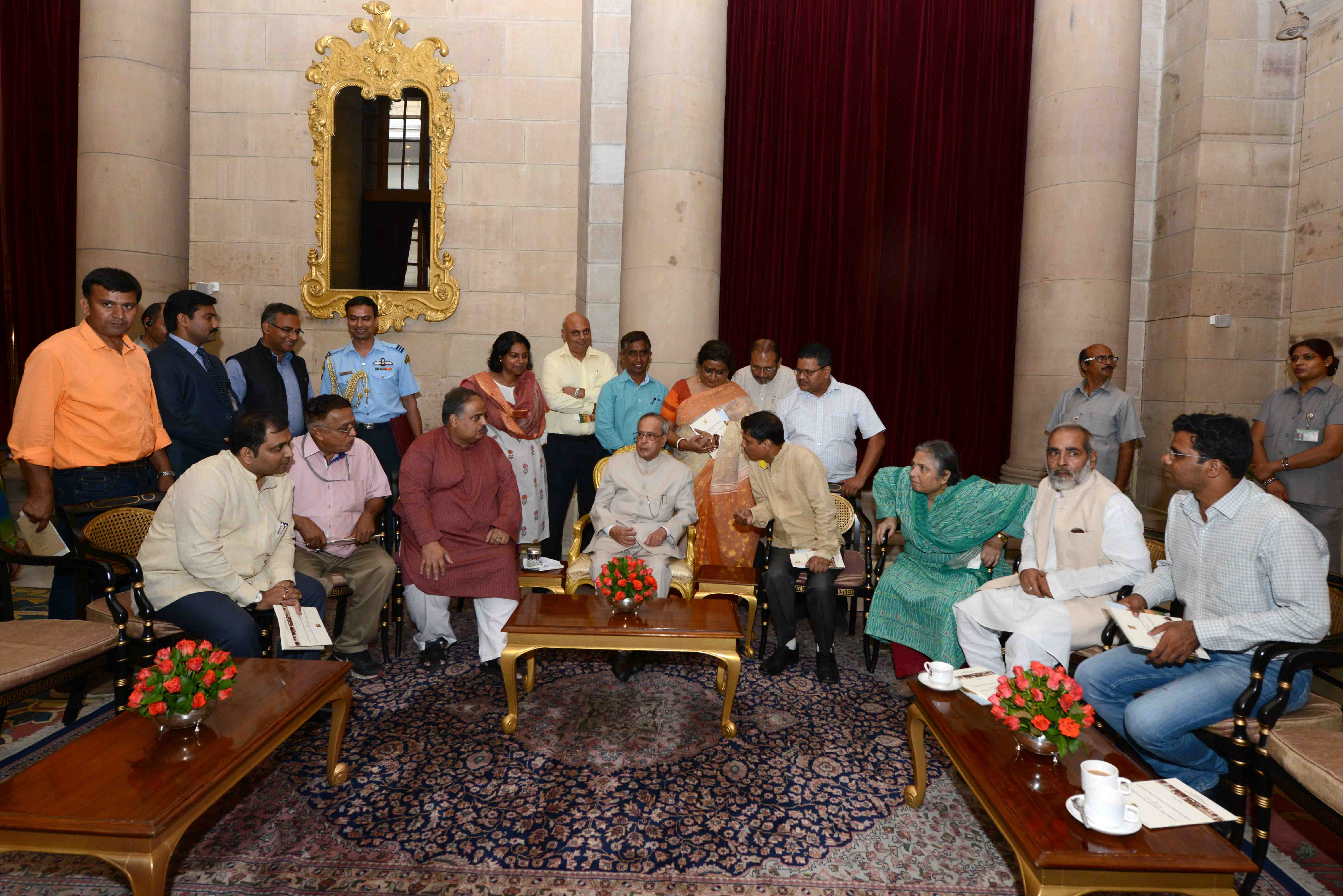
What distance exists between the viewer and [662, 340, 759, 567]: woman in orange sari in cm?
495

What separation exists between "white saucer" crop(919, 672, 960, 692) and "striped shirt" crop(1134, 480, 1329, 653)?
86 cm

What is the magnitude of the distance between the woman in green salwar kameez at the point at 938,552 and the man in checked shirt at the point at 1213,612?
84cm

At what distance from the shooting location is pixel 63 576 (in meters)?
3.68

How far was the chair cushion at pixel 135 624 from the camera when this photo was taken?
3.29 metres

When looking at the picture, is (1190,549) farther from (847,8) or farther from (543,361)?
(847,8)

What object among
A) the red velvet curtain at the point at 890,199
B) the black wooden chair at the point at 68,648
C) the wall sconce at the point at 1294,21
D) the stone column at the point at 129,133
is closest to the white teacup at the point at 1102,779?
the black wooden chair at the point at 68,648

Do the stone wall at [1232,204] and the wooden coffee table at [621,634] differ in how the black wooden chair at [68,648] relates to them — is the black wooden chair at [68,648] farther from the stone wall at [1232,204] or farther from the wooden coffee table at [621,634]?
the stone wall at [1232,204]

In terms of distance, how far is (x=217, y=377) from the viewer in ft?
14.9

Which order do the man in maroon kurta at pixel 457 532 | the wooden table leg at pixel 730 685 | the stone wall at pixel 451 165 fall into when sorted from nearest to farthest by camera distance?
the wooden table leg at pixel 730 685 < the man in maroon kurta at pixel 457 532 < the stone wall at pixel 451 165

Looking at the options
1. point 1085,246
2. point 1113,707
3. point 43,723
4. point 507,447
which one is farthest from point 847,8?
point 43,723

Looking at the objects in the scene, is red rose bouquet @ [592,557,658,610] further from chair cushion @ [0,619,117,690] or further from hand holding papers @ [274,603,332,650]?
chair cushion @ [0,619,117,690]

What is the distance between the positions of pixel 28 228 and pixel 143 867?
7.81m

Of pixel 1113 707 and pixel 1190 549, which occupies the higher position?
pixel 1190 549

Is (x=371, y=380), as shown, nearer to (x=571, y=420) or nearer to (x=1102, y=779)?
(x=571, y=420)
